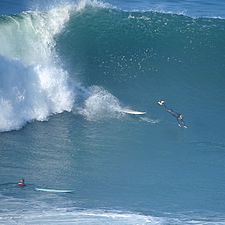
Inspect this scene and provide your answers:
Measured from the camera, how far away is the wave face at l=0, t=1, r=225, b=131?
2502 centimetres

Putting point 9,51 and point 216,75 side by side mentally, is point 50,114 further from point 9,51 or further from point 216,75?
point 216,75

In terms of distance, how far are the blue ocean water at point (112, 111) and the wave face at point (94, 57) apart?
0.14 feet

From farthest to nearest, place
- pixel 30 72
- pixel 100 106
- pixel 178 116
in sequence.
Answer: pixel 30 72
pixel 100 106
pixel 178 116

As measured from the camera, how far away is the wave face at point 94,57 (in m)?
25.0

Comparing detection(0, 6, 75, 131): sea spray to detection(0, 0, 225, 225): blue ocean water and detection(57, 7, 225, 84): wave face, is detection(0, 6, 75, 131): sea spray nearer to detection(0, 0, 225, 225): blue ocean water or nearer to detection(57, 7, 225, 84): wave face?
detection(0, 0, 225, 225): blue ocean water

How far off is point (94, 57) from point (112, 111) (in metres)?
4.13

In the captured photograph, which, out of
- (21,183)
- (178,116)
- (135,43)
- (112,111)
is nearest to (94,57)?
(135,43)

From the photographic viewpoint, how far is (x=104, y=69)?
27891 mm

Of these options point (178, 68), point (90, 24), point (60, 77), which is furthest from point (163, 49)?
point (60, 77)

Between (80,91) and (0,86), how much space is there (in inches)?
126

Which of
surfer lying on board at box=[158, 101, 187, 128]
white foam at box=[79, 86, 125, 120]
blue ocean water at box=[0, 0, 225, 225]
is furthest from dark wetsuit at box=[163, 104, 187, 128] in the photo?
white foam at box=[79, 86, 125, 120]

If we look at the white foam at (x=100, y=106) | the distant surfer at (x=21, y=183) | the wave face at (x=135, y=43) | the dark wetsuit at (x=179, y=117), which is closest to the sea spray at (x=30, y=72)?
the white foam at (x=100, y=106)

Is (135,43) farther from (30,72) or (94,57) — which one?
(30,72)

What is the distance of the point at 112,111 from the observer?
25.1 m
